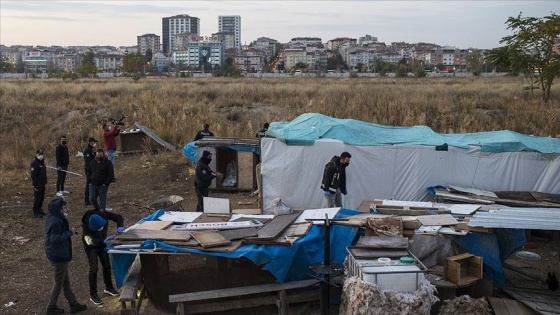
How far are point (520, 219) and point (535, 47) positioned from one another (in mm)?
19444

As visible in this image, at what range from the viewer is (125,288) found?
23.2 ft

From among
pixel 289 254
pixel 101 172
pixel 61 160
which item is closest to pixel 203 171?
pixel 101 172

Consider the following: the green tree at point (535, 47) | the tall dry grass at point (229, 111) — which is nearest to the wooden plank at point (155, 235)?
the tall dry grass at point (229, 111)

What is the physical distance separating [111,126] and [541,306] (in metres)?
12.0

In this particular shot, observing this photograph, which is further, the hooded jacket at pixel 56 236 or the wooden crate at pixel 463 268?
the hooded jacket at pixel 56 236

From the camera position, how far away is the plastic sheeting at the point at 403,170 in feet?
37.8

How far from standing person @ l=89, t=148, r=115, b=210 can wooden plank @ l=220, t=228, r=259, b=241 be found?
4.75 meters

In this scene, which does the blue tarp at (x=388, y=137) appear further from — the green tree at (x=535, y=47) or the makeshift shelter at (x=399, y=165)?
the green tree at (x=535, y=47)

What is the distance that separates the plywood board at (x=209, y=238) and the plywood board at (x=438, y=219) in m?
2.71

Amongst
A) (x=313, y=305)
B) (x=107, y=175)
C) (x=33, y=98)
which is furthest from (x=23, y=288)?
(x=33, y=98)

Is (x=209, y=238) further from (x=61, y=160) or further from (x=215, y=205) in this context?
(x=61, y=160)

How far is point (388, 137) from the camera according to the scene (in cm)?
1214

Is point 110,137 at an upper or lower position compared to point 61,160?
upper

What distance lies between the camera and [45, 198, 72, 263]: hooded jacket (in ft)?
23.6
